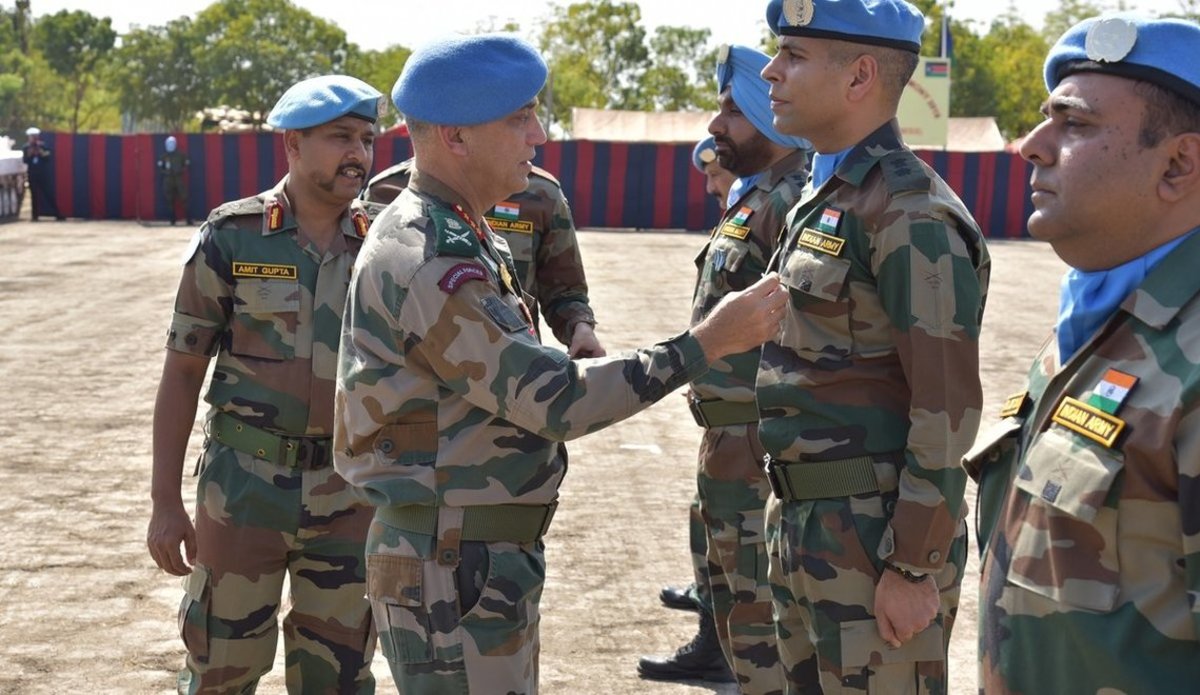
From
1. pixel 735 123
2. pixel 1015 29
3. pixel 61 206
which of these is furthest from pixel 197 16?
pixel 735 123

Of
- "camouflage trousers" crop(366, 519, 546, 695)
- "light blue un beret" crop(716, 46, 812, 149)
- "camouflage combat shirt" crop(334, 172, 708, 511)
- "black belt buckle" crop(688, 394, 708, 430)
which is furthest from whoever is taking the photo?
"light blue un beret" crop(716, 46, 812, 149)

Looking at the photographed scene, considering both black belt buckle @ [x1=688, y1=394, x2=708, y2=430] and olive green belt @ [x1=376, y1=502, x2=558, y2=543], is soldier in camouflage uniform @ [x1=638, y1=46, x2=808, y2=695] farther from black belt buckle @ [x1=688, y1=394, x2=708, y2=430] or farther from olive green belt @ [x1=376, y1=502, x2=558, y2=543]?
olive green belt @ [x1=376, y1=502, x2=558, y2=543]

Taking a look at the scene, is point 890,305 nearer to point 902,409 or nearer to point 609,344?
point 902,409

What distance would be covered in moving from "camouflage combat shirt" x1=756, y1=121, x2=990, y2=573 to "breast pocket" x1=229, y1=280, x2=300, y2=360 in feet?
4.57

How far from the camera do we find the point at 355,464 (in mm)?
3068

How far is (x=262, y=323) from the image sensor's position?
4.07 m

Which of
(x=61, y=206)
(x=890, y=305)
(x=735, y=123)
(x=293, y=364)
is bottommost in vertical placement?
(x=61, y=206)

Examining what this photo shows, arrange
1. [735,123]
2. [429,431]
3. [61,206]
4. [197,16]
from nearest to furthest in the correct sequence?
[429,431] < [735,123] < [61,206] < [197,16]

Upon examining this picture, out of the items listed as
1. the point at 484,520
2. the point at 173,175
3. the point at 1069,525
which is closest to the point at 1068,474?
the point at 1069,525

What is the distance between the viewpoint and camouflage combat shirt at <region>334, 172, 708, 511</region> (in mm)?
2873

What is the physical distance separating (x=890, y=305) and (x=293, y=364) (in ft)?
5.67

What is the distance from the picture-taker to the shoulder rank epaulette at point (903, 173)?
3.23 metres

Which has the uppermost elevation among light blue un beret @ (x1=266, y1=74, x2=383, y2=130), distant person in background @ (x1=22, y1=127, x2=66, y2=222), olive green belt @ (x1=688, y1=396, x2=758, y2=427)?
light blue un beret @ (x1=266, y1=74, x2=383, y2=130)

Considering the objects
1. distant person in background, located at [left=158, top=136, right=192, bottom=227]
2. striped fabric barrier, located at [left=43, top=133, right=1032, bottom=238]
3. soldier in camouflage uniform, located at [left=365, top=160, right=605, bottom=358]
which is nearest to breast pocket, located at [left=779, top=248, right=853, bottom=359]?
soldier in camouflage uniform, located at [left=365, top=160, right=605, bottom=358]
